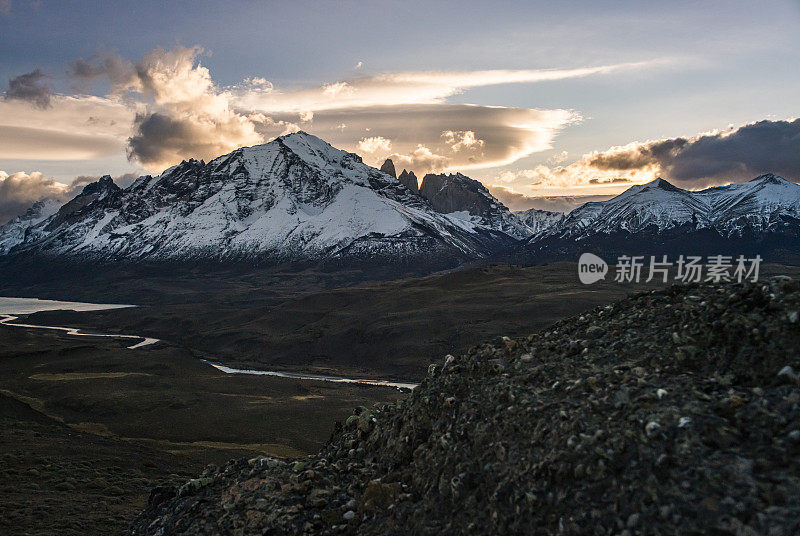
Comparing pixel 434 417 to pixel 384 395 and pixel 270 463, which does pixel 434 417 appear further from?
pixel 384 395

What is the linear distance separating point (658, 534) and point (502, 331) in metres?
123

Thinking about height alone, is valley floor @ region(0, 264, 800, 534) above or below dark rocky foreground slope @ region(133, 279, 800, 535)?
below

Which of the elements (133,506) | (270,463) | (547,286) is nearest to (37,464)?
(133,506)

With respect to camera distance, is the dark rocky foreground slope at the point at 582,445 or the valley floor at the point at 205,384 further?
the valley floor at the point at 205,384

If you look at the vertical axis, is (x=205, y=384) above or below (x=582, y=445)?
below

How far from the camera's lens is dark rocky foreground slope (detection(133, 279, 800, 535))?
8234 mm

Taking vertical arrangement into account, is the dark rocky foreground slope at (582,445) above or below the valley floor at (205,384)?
above

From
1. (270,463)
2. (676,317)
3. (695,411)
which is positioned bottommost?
(270,463)

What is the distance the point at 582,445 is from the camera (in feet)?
32.0

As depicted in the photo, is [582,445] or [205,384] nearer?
[582,445]

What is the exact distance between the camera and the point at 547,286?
6890 inches

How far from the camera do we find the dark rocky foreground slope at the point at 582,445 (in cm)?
823

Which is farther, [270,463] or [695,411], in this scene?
[270,463]

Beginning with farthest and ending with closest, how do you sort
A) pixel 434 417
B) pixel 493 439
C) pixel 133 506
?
pixel 133 506
pixel 434 417
pixel 493 439
